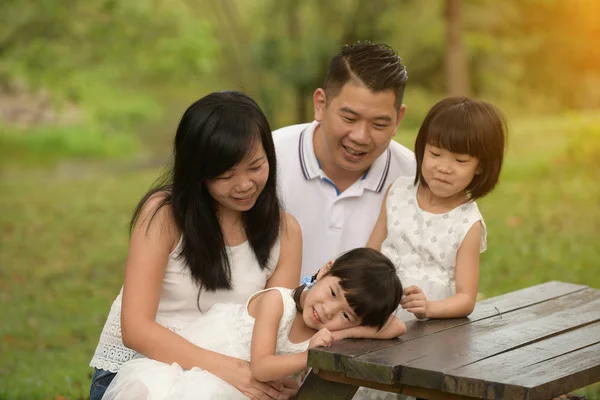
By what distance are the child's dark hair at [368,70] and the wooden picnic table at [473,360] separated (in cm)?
107

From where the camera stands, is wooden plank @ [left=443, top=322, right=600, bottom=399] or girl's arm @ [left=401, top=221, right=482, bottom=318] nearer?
wooden plank @ [left=443, top=322, right=600, bottom=399]

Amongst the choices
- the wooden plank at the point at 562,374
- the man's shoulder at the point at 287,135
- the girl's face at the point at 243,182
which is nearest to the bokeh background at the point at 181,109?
the man's shoulder at the point at 287,135

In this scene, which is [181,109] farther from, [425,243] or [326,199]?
[425,243]

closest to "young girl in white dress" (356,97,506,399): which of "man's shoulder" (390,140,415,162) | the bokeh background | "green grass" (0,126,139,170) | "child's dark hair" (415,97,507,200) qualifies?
"child's dark hair" (415,97,507,200)

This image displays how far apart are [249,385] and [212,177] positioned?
74 centimetres

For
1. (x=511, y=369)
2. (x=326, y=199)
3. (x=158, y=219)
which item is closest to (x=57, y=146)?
(x=326, y=199)

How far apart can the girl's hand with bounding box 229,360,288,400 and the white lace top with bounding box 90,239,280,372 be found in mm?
388

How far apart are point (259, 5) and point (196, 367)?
46.9 ft

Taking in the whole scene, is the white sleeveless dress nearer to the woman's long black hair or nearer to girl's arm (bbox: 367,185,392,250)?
the woman's long black hair

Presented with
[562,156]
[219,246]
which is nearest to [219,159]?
[219,246]

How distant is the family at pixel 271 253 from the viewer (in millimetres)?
3268

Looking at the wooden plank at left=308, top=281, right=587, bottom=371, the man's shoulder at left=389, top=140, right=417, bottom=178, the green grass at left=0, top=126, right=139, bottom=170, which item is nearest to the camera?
the wooden plank at left=308, top=281, right=587, bottom=371

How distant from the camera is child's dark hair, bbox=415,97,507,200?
12.1 feet

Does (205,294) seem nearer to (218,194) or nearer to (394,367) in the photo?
(218,194)
